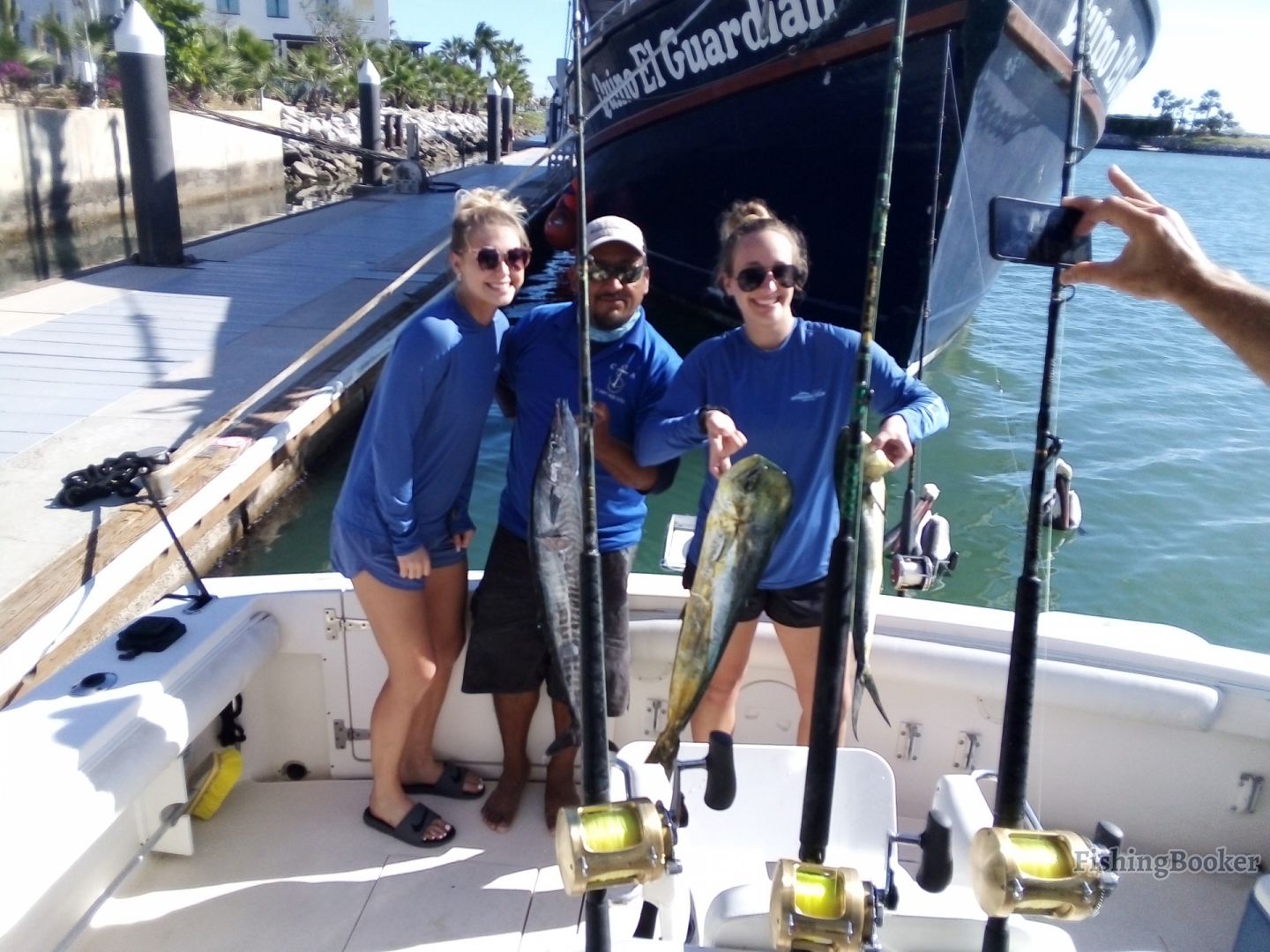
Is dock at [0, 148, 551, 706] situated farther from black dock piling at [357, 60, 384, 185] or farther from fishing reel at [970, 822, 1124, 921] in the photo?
black dock piling at [357, 60, 384, 185]

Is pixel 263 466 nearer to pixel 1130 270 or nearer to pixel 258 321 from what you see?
pixel 258 321

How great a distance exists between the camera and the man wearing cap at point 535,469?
2.39 meters

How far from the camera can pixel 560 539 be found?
2.17 metres

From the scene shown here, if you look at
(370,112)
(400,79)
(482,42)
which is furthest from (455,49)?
(370,112)

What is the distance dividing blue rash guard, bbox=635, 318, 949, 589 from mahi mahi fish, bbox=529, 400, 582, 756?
25 cm

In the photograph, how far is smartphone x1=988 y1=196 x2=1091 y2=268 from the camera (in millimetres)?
1480

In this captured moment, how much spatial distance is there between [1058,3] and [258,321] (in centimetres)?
694

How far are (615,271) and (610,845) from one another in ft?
4.79

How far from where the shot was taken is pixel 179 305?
909 centimetres

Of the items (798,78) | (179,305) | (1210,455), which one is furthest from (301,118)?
(1210,455)

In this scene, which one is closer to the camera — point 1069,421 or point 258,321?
point 258,321

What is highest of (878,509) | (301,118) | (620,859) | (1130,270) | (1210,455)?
(301,118)

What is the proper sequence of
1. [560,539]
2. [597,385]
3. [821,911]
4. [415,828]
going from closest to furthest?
[821,911]
[560,539]
[597,385]
[415,828]

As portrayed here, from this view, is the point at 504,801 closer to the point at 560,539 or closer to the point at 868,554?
the point at 560,539
